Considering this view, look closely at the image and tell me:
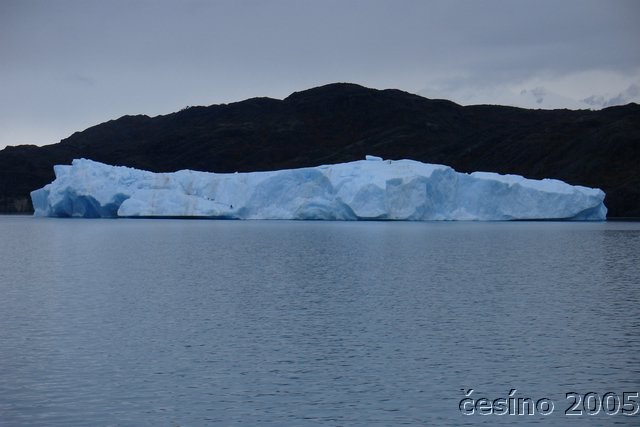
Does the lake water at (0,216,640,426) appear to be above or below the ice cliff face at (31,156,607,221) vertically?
below

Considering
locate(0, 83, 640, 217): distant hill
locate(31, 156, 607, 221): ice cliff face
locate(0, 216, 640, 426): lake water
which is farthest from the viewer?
locate(0, 83, 640, 217): distant hill

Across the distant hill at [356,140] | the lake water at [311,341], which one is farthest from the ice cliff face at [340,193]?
the distant hill at [356,140]

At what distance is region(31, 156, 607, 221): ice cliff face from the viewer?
51969 millimetres

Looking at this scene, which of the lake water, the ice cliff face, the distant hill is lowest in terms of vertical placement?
the lake water

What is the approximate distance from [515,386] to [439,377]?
1.05 meters

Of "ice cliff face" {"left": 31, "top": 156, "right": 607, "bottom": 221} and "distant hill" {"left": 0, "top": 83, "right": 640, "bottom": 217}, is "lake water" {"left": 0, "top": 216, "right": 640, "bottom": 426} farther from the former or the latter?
"distant hill" {"left": 0, "top": 83, "right": 640, "bottom": 217}

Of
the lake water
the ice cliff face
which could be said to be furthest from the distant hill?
the lake water

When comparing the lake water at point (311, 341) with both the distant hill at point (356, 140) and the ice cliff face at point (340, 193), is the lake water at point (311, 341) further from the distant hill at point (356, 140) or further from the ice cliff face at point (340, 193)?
the distant hill at point (356, 140)

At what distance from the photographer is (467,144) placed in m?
121

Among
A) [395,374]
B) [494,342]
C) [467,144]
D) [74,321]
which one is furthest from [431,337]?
[467,144]

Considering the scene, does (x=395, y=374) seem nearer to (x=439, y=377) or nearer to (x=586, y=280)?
(x=439, y=377)

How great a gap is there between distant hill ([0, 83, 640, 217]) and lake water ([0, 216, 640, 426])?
6510 centimetres

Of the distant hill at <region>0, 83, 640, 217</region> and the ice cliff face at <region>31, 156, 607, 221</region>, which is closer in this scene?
the ice cliff face at <region>31, 156, 607, 221</region>

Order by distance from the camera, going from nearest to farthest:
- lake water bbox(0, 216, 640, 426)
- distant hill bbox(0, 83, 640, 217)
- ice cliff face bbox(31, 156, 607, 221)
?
lake water bbox(0, 216, 640, 426) < ice cliff face bbox(31, 156, 607, 221) < distant hill bbox(0, 83, 640, 217)
